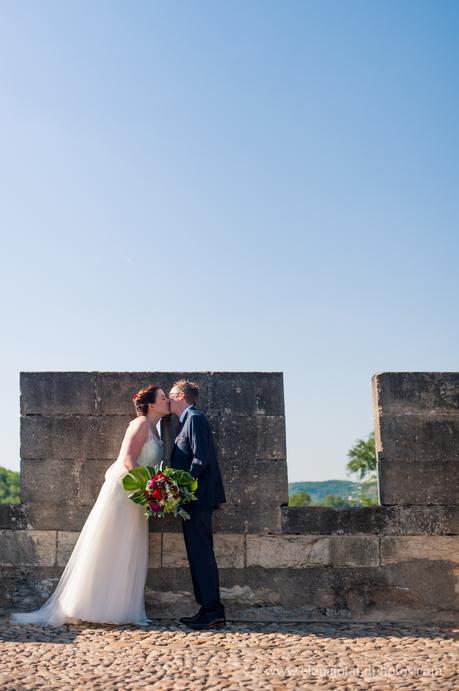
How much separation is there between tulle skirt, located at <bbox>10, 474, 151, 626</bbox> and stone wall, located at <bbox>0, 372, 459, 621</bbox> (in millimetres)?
312

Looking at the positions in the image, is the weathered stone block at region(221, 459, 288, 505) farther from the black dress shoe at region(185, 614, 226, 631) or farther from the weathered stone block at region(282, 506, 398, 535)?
the black dress shoe at region(185, 614, 226, 631)

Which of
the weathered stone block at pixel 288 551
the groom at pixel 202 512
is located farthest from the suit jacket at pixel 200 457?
the weathered stone block at pixel 288 551

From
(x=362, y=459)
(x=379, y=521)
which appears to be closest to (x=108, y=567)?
(x=379, y=521)

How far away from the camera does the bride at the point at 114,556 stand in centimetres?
591

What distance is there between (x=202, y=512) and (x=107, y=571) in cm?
92

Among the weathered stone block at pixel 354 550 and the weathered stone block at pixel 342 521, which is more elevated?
the weathered stone block at pixel 342 521

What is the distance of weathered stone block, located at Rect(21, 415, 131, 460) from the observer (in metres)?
6.56

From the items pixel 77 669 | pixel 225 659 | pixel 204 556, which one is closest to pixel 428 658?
pixel 225 659

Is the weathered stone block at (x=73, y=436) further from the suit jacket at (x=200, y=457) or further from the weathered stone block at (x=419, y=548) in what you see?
the weathered stone block at (x=419, y=548)

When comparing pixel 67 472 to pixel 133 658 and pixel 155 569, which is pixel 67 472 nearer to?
pixel 155 569

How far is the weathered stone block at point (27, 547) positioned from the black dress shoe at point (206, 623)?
1.47m

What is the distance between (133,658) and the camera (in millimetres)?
4797

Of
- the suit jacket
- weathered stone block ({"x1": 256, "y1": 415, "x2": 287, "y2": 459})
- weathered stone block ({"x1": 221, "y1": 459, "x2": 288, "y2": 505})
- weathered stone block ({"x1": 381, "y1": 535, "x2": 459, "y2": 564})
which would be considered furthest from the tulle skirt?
weathered stone block ({"x1": 381, "y1": 535, "x2": 459, "y2": 564})

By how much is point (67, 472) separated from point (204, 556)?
59.2 inches
